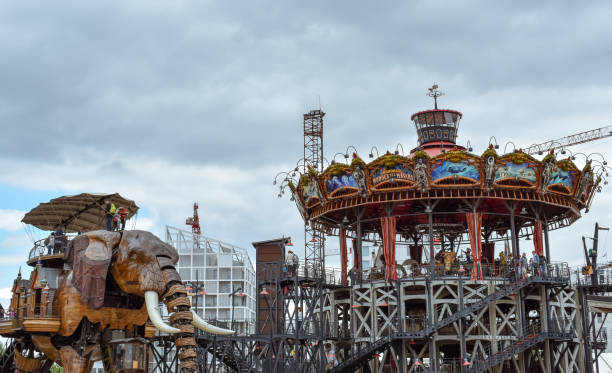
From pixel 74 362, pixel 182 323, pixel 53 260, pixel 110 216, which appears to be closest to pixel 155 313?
pixel 182 323

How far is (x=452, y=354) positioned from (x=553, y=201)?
41.0ft

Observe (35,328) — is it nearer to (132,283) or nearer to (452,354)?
(132,283)

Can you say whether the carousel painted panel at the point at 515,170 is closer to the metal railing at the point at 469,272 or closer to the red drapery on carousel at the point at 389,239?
the metal railing at the point at 469,272

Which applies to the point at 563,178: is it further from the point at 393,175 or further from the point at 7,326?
the point at 7,326

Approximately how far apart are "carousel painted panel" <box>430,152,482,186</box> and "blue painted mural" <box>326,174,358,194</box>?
4622mm

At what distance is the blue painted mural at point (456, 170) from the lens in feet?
154

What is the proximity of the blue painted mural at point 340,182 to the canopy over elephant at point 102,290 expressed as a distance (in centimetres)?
2106

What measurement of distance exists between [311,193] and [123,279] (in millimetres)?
24857

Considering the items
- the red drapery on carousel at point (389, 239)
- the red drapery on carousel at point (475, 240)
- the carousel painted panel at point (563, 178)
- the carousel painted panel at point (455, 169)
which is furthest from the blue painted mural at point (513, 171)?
the red drapery on carousel at point (389, 239)

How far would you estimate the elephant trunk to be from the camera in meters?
23.9

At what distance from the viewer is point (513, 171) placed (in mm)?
47062

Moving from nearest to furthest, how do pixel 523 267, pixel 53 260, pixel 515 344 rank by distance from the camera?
pixel 53 260
pixel 515 344
pixel 523 267

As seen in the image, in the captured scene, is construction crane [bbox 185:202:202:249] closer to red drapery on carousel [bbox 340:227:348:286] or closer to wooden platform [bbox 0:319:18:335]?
red drapery on carousel [bbox 340:227:348:286]

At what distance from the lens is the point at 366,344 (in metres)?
47.8
